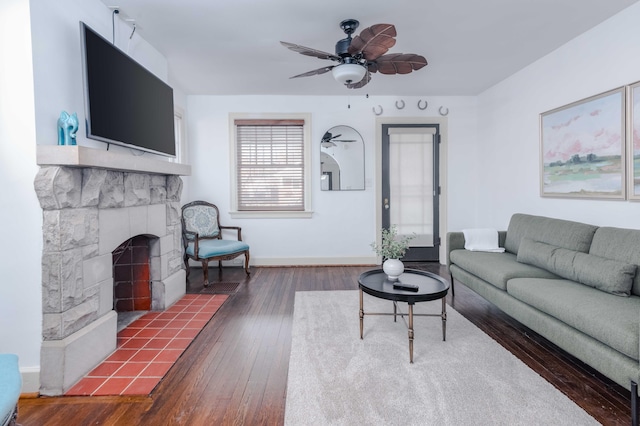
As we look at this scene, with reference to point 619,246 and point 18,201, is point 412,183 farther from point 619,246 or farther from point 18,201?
point 18,201

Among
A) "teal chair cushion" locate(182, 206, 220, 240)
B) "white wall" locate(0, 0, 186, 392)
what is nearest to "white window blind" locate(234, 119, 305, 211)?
"teal chair cushion" locate(182, 206, 220, 240)

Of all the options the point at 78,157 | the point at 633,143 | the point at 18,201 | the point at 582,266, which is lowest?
the point at 582,266

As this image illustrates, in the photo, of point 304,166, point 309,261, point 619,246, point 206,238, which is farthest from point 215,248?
point 619,246

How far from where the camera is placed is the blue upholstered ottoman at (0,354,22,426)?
1.04 metres

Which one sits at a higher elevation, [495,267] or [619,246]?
[619,246]

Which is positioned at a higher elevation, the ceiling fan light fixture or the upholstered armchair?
the ceiling fan light fixture

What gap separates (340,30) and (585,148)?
8.36 ft

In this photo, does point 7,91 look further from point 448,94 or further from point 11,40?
point 448,94

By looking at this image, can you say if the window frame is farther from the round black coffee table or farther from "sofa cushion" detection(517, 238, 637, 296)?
"sofa cushion" detection(517, 238, 637, 296)

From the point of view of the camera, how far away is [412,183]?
16.7 ft

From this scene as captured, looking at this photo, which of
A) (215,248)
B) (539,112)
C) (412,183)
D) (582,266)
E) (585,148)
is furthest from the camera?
(412,183)

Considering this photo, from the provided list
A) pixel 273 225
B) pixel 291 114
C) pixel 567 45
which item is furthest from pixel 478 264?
pixel 291 114

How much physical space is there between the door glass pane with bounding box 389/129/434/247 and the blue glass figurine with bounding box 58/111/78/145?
4.08 metres

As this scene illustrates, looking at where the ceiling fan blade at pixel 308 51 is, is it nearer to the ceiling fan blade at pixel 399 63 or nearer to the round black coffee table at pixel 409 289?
the ceiling fan blade at pixel 399 63
